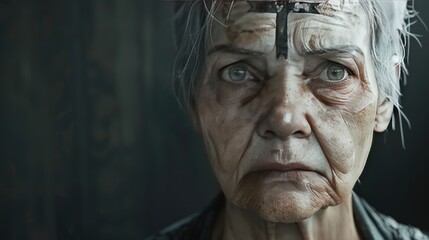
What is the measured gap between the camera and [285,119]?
1327mm

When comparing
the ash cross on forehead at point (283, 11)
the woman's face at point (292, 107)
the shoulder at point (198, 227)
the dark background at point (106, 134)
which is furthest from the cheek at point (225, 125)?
the dark background at point (106, 134)

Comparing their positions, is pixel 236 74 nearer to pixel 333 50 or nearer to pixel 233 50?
pixel 233 50

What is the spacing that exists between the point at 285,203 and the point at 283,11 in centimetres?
32

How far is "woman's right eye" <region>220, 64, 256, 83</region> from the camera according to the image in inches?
55.6

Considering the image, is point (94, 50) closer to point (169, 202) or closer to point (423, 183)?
point (169, 202)

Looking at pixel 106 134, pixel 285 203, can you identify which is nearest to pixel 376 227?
pixel 285 203

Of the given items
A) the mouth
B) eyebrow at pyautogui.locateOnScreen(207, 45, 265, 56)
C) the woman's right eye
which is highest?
eyebrow at pyautogui.locateOnScreen(207, 45, 265, 56)

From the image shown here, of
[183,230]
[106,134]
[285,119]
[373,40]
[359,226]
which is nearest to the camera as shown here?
[285,119]

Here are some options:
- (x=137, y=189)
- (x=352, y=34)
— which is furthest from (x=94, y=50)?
(x=352, y=34)

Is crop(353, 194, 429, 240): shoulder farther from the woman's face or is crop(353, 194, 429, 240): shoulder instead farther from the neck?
the woman's face

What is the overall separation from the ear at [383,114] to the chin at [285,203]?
225mm

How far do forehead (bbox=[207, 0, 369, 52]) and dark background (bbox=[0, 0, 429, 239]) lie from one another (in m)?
0.64

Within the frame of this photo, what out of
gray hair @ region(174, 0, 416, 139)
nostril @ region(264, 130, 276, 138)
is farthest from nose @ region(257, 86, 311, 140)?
gray hair @ region(174, 0, 416, 139)

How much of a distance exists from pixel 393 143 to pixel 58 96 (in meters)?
0.88
